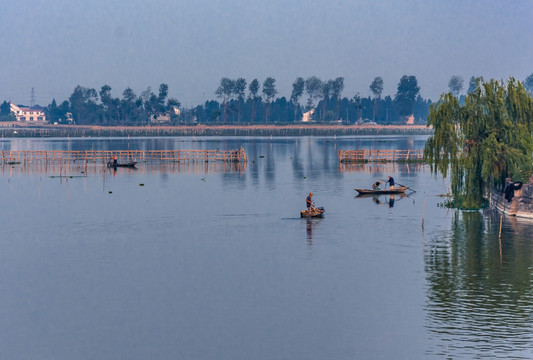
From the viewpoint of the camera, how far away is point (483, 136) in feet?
202

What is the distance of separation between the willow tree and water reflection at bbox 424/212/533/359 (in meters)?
5.98

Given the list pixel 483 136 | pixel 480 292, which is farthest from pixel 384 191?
pixel 480 292

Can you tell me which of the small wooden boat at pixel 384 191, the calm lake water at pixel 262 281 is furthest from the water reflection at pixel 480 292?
the small wooden boat at pixel 384 191

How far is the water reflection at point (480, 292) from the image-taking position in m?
28.8

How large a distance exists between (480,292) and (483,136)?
2769 cm

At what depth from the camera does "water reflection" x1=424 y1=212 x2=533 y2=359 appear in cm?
2875

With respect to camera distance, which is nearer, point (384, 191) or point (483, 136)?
point (483, 136)

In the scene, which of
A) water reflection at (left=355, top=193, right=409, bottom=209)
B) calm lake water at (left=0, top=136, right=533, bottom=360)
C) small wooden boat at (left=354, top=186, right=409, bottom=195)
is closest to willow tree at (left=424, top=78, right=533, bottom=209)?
calm lake water at (left=0, top=136, right=533, bottom=360)

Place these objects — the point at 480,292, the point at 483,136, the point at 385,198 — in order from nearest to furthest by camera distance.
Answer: the point at 480,292 → the point at 483,136 → the point at 385,198

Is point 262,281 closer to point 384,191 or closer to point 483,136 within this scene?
point 483,136

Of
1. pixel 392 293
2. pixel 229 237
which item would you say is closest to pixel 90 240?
pixel 229 237

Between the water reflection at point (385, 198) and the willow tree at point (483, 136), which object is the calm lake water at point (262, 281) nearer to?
the water reflection at point (385, 198)

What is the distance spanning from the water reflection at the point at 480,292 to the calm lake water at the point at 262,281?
0.11m

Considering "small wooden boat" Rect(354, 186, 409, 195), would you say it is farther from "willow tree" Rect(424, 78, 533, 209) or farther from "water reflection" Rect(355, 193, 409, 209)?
"willow tree" Rect(424, 78, 533, 209)
